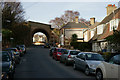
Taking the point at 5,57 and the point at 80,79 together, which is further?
the point at 5,57

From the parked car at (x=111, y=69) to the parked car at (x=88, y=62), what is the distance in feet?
8.27

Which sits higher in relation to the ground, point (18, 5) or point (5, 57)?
point (18, 5)

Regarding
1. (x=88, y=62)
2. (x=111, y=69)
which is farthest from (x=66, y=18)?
(x=111, y=69)

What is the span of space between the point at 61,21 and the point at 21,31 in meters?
18.1

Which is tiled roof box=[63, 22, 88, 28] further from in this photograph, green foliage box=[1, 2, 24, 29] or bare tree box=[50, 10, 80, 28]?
green foliage box=[1, 2, 24, 29]

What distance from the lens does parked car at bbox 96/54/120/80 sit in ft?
25.6

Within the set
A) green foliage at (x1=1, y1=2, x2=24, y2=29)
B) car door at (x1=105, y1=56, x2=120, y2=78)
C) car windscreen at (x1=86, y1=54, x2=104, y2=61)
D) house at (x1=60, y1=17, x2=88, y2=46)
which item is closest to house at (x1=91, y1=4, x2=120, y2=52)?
car windscreen at (x1=86, y1=54, x2=104, y2=61)

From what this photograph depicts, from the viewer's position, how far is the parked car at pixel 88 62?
12.1m

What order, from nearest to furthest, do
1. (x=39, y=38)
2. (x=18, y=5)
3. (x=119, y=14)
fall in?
(x=119, y=14)
(x=18, y=5)
(x=39, y=38)

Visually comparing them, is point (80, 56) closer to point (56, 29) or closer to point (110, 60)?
point (110, 60)

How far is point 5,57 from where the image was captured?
1184 cm

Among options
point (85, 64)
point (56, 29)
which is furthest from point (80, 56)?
point (56, 29)

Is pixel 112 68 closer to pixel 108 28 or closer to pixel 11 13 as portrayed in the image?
pixel 108 28

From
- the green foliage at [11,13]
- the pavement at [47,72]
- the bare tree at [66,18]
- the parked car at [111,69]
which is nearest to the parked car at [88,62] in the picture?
the pavement at [47,72]
